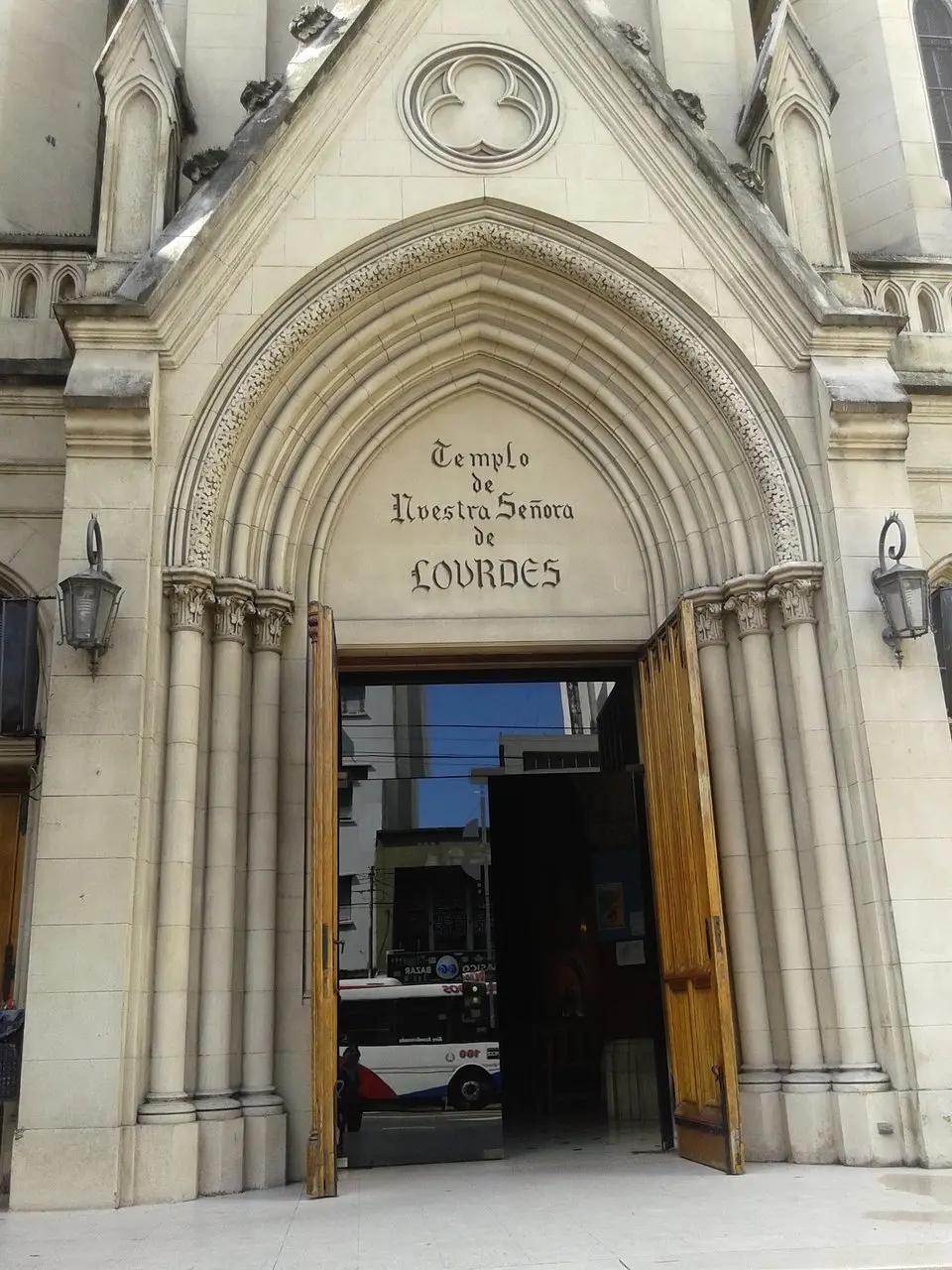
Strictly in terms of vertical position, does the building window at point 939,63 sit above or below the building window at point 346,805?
above

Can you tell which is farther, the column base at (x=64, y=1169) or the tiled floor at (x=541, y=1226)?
the column base at (x=64, y=1169)

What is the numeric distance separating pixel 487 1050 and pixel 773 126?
7.82 meters

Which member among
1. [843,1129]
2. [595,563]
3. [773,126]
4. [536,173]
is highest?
[773,126]

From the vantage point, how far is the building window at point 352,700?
30.4 ft

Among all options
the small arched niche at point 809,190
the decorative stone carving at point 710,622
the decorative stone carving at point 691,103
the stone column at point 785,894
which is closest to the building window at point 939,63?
the small arched niche at point 809,190

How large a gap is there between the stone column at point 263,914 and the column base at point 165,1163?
455 millimetres

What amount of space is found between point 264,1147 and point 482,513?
4882 mm

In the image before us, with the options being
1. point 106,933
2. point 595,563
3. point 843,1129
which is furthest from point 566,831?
point 106,933

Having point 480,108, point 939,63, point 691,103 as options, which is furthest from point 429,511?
point 939,63

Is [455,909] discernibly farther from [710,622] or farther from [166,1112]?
[710,622]

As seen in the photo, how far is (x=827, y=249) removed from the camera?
9320 mm

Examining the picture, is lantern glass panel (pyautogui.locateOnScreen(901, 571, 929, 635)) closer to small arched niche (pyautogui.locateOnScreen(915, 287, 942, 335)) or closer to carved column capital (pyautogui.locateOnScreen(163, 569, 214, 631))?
small arched niche (pyautogui.locateOnScreen(915, 287, 942, 335))

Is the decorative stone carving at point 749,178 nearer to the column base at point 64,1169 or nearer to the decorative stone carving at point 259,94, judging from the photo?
the decorative stone carving at point 259,94

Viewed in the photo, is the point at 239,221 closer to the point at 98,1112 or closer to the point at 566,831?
the point at 98,1112
